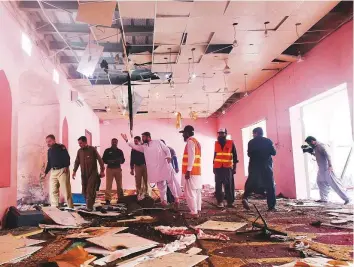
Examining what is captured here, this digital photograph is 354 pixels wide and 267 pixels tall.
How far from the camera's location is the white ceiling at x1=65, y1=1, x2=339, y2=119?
4965 mm

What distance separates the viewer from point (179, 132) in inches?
230

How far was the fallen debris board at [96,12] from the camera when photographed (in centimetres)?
450

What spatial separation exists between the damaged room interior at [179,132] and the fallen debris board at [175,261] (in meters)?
0.03

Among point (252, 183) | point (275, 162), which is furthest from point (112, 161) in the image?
point (275, 162)

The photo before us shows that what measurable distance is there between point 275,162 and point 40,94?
260 inches

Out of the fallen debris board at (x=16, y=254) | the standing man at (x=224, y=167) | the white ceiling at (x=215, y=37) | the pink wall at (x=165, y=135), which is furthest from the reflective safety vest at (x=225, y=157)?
the pink wall at (x=165, y=135)

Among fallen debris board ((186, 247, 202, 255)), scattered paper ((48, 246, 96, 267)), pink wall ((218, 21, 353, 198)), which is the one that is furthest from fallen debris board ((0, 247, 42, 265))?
pink wall ((218, 21, 353, 198))

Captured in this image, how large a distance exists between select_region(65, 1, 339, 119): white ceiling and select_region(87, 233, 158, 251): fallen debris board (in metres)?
3.38

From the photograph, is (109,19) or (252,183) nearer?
(109,19)

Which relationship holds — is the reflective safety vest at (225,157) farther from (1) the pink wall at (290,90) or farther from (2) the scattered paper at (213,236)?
(2) the scattered paper at (213,236)

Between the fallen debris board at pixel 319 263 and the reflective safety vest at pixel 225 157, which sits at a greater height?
the reflective safety vest at pixel 225 157

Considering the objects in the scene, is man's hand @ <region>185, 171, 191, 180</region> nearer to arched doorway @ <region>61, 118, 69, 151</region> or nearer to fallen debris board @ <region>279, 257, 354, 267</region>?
fallen debris board @ <region>279, 257, 354, 267</region>

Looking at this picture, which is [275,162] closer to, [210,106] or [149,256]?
[210,106]

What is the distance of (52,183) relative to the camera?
6105mm
